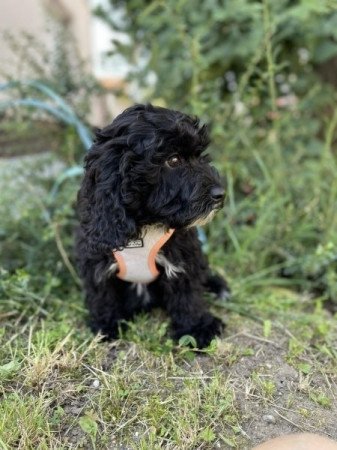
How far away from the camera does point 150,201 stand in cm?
235

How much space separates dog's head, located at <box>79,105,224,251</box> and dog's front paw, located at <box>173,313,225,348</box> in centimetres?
65

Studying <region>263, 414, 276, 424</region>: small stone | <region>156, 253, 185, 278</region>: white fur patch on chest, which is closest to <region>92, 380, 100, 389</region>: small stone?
<region>156, 253, 185, 278</region>: white fur patch on chest

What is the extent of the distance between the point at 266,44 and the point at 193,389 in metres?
2.52

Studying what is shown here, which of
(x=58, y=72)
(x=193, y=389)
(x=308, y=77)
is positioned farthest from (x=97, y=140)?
(x=308, y=77)

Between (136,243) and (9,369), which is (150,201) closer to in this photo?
(136,243)

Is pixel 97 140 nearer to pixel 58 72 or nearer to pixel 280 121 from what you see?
pixel 280 121

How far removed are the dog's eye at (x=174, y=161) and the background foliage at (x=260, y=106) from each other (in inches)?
55.6

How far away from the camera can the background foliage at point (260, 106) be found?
3.84 m

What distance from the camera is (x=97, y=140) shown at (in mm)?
2428

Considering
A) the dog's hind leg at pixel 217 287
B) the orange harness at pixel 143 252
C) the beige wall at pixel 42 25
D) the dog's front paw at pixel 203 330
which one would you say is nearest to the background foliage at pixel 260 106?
the dog's hind leg at pixel 217 287

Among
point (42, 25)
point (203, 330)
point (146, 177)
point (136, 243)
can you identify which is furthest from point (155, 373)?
point (42, 25)

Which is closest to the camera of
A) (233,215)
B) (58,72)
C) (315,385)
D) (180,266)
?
(315,385)

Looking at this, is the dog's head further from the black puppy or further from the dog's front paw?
the dog's front paw

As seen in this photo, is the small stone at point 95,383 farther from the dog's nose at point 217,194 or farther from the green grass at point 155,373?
the dog's nose at point 217,194
